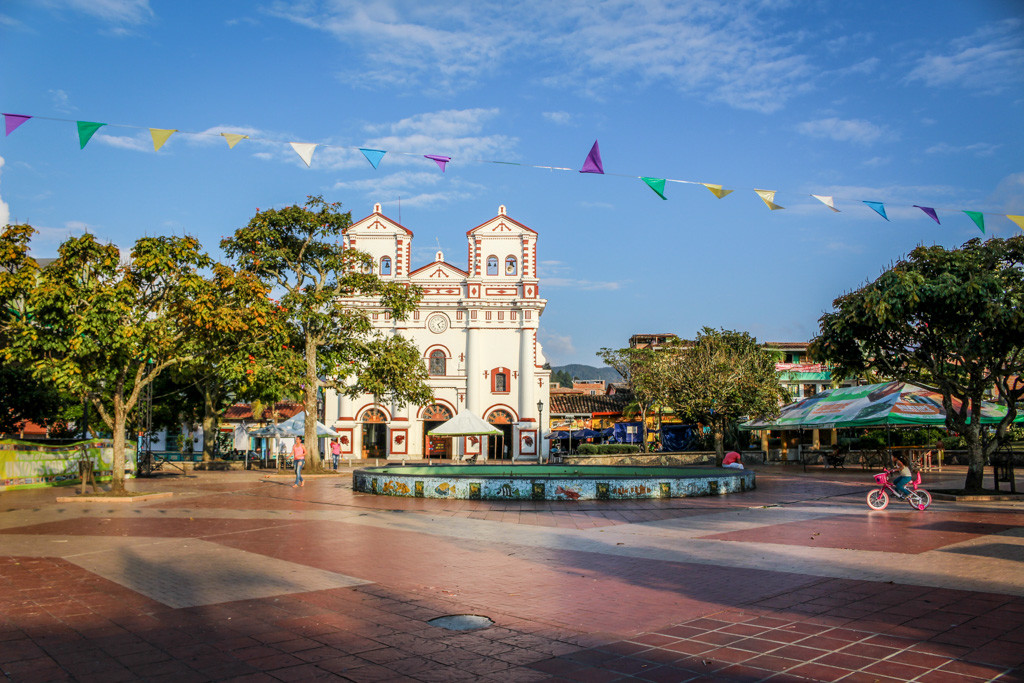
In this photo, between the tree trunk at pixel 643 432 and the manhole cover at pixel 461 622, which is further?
the tree trunk at pixel 643 432

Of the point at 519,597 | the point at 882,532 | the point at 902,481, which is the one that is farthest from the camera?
the point at 902,481

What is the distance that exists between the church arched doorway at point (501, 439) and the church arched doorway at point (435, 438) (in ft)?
8.29

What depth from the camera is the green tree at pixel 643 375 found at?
→ 37031 millimetres

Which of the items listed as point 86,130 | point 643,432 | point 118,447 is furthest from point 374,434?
point 86,130

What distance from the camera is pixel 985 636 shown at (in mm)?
6289

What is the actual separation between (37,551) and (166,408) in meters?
30.9

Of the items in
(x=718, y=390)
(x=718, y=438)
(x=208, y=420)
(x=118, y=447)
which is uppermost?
(x=718, y=390)

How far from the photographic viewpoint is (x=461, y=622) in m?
7.09

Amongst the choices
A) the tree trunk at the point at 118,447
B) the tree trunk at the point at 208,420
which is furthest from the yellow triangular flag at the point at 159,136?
the tree trunk at the point at 208,420

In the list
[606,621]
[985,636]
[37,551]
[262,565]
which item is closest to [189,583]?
[262,565]

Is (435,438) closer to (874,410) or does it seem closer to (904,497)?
(874,410)

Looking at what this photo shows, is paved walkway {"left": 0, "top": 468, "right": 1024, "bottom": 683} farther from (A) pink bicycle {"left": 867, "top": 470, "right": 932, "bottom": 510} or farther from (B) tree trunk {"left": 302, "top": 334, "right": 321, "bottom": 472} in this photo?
(B) tree trunk {"left": 302, "top": 334, "right": 321, "bottom": 472}

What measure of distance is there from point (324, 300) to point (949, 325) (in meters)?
21.6

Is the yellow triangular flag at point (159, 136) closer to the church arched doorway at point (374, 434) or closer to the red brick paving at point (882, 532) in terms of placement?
the red brick paving at point (882, 532)
